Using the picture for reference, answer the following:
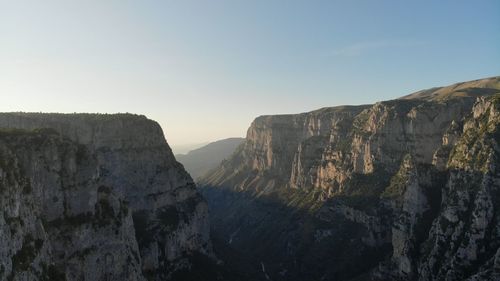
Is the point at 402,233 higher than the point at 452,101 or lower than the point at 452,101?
lower

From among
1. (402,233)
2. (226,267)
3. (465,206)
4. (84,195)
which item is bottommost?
(226,267)

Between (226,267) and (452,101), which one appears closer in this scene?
(226,267)

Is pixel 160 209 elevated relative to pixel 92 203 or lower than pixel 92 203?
lower

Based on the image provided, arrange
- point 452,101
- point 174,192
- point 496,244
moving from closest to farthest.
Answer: point 496,244
point 174,192
point 452,101

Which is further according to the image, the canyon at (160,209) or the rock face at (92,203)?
the canyon at (160,209)

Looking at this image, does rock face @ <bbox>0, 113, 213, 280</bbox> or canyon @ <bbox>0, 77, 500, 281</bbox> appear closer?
rock face @ <bbox>0, 113, 213, 280</bbox>

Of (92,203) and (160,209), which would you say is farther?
(160,209)

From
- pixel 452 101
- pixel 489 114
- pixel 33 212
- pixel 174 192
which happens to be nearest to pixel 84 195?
pixel 33 212

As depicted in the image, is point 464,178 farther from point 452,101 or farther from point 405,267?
point 452,101
